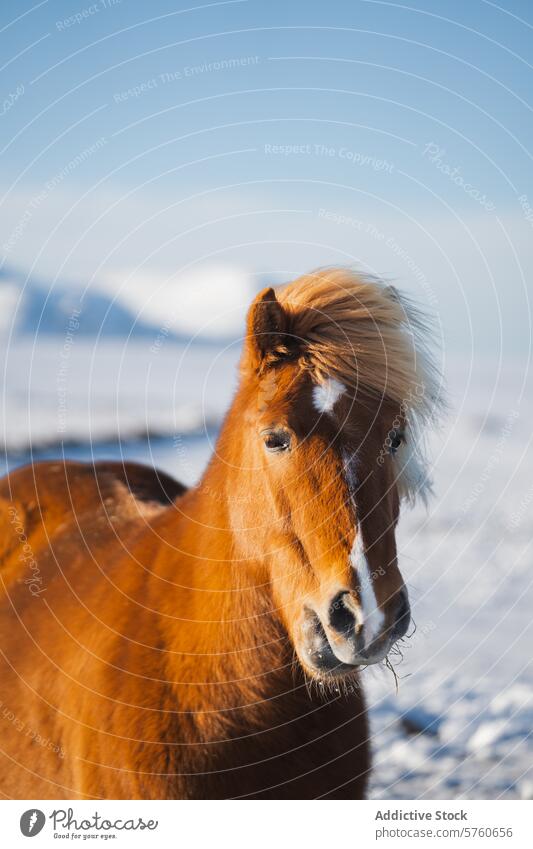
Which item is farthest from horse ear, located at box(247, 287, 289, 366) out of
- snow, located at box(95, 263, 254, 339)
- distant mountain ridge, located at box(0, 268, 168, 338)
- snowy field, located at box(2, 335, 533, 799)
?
distant mountain ridge, located at box(0, 268, 168, 338)

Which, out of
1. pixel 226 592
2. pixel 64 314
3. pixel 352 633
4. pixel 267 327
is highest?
pixel 267 327

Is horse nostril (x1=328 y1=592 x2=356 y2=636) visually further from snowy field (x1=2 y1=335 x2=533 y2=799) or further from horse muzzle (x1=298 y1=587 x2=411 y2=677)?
snowy field (x1=2 y1=335 x2=533 y2=799)

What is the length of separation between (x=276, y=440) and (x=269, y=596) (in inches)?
20.3

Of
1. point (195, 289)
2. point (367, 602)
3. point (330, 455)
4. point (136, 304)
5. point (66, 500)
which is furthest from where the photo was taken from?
point (136, 304)

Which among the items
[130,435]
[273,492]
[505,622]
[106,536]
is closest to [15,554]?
[106,536]

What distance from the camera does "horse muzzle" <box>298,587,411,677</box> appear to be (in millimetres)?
2256

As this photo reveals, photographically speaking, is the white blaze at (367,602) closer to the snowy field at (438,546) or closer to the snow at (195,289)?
the snowy field at (438,546)

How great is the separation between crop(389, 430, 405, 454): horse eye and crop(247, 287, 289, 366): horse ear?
0.42 metres

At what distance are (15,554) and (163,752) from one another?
1.51 meters

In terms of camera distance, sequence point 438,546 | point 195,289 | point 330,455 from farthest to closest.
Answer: point 438,546, point 195,289, point 330,455

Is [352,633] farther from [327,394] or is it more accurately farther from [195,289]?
[195,289]

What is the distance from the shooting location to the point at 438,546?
908 centimetres

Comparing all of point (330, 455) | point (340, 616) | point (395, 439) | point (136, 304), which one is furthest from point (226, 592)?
point (136, 304)
